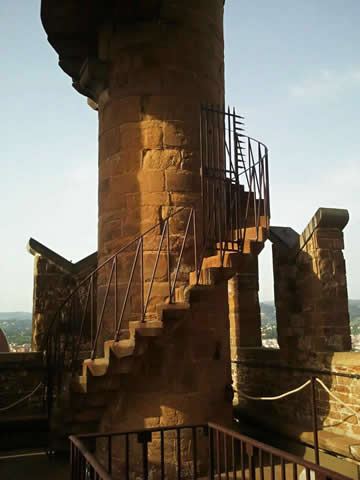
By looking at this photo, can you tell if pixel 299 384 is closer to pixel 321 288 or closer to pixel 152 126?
pixel 321 288

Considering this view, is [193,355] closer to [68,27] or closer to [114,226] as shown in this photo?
[114,226]

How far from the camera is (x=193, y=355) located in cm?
727

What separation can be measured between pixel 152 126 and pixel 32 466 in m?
5.32

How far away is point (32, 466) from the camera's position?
307 inches

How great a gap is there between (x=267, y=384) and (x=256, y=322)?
184 cm

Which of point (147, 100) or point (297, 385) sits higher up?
point (147, 100)

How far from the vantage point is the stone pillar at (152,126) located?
739 centimetres

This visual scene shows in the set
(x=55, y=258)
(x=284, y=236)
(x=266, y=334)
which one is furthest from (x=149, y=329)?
(x=266, y=334)

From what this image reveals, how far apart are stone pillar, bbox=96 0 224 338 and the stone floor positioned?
217 cm

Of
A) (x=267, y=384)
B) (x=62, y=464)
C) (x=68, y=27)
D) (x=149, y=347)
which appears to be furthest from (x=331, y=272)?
(x=68, y=27)

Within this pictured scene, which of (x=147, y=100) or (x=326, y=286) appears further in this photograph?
(x=326, y=286)

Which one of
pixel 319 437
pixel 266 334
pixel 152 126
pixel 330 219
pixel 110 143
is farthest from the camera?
pixel 266 334

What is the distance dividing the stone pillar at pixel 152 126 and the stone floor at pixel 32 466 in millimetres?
2169

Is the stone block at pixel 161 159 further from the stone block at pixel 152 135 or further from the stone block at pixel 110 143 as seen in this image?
the stone block at pixel 110 143
